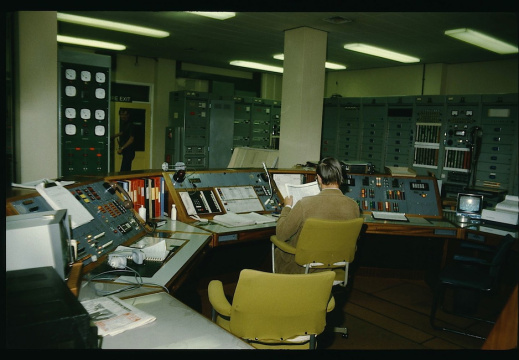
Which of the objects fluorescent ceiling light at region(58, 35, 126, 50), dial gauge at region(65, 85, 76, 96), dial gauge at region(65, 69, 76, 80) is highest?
fluorescent ceiling light at region(58, 35, 126, 50)

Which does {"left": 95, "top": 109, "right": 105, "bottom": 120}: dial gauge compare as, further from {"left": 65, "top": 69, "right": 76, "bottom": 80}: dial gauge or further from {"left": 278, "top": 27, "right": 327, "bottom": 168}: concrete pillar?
{"left": 278, "top": 27, "right": 327, "bottom": 168}: concrete pillar

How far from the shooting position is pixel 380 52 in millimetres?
7246

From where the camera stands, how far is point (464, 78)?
26.3 ft

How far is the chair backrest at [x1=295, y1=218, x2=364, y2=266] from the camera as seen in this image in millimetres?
2412

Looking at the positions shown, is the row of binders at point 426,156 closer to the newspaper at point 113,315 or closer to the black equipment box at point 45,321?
the newspaper at point 113,315

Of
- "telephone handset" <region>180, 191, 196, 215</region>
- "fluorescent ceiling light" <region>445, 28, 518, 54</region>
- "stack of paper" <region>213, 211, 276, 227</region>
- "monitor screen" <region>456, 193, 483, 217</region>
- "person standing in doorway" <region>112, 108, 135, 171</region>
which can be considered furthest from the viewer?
"person standing in doorway" <region>112, 108, 135, 171</region>

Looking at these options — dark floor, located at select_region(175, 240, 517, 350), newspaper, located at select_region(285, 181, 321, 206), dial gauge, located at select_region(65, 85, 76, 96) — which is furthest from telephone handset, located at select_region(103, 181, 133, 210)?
dial gauge, located at select_region(65, 85, 76, 96)

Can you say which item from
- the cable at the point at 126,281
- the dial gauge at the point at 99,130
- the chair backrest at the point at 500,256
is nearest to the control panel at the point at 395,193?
the chair backrest at the point at 500,256

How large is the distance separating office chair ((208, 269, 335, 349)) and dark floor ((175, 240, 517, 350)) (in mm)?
1225

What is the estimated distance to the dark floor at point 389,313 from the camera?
9.35ft

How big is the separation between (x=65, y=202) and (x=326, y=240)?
1.48 metres

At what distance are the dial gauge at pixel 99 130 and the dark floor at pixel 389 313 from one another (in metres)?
2.48

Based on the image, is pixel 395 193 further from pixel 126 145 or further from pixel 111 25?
pixel 126 145

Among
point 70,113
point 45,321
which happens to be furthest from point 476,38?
point 45,321
